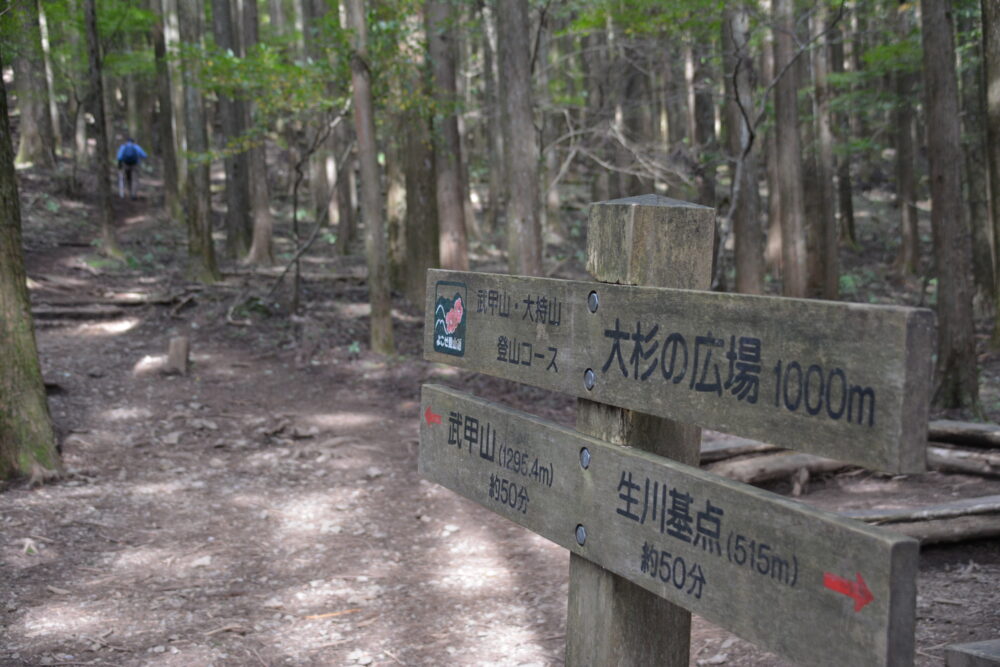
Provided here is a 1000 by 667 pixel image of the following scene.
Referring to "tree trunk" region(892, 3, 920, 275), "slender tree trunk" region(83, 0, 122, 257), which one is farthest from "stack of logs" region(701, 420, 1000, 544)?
"tree trunk" region(892, 3, 920, 275)

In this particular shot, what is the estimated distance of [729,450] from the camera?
650 centimetres

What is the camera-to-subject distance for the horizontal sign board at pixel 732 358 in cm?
151

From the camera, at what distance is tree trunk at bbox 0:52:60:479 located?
242 inches

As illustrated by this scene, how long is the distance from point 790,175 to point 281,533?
1276 cm

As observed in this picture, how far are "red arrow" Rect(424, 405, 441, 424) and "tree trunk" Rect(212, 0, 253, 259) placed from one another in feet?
54.8

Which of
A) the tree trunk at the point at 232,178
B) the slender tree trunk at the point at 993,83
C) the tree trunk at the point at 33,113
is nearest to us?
the slender tree trunk at the point at 993,83

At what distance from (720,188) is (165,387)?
28861mm

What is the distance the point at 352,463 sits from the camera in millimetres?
7754

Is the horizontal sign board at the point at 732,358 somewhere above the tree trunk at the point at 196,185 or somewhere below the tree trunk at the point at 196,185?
below

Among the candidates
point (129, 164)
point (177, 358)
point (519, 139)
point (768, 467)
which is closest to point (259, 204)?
point (177, 358)

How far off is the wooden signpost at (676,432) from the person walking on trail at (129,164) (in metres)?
23.3

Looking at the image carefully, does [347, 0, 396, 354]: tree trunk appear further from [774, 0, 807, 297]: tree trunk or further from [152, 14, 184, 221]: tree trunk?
[774, 0, 807, 297]: tree trunk

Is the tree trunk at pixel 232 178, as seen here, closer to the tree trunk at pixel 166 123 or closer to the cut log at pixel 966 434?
the tree trunk at pixel 166 123

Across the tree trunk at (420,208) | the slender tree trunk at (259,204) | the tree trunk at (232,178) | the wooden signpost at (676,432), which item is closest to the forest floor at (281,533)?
the wooden signpost at (676,432)
